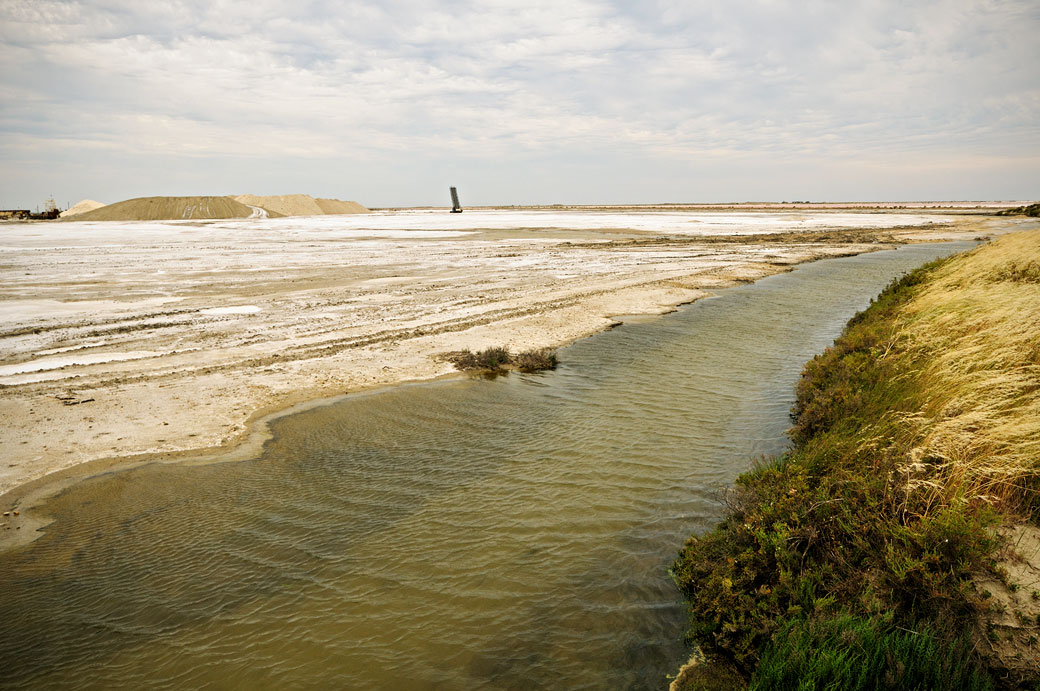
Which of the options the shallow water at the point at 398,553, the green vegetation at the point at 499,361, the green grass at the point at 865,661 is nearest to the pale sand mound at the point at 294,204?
the green vegetation at the point at 499,361

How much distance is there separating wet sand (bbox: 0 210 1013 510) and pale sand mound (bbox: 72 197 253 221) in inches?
3854

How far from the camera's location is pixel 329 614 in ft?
17.1

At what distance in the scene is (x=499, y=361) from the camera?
42.9ft

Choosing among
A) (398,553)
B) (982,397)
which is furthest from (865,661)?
(398,553)

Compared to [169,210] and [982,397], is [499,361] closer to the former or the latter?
[982,397]

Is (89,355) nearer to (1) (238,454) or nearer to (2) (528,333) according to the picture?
(1) (238,454)

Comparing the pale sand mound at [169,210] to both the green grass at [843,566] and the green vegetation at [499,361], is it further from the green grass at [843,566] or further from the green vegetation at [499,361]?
the green grass at [843,566]

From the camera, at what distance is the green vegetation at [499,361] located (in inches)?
508

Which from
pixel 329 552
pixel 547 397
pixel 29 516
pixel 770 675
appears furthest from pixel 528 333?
pixel 770 675

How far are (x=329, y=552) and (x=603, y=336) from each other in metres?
11.2

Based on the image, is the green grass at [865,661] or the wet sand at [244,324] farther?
the wet sand at [244,324]

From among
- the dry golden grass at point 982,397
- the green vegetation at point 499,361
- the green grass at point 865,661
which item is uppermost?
the dry golden grass at point 982,397

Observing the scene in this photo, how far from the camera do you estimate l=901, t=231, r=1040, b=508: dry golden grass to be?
484cm

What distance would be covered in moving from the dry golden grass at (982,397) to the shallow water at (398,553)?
2444 mm
